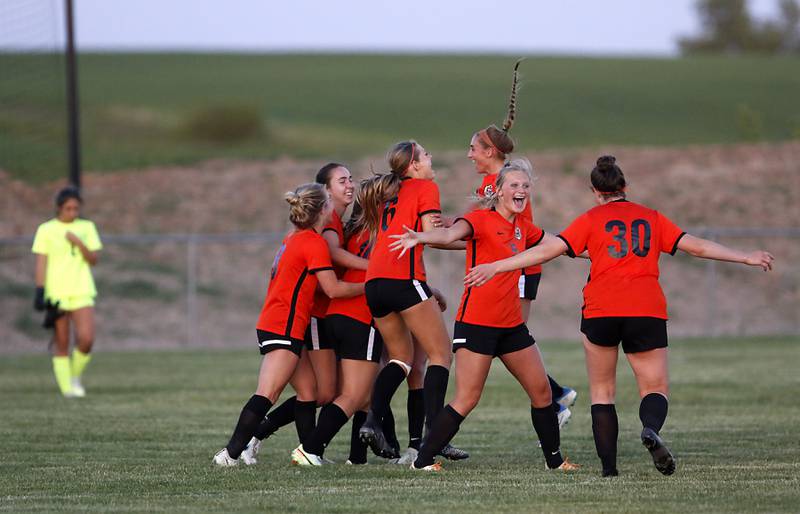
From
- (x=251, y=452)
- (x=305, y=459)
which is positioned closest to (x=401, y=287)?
(x=305, y=459)

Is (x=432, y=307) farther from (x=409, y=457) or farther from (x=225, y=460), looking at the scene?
(x=225, y=460)

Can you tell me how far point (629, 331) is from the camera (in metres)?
6.94

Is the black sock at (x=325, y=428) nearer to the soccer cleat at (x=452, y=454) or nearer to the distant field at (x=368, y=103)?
the soccer cleat at (x=452, y=454)

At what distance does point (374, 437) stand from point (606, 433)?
1.39 metres

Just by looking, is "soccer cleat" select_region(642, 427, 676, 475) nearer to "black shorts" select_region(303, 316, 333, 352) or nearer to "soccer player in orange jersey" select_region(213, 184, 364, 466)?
"soccer player in orange jersey" select_region(213, 184, 364, 466)

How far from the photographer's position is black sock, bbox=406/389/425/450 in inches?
320

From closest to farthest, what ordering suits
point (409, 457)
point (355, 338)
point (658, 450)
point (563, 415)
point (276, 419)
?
point (658, 450), point (355, 338), point (409, 457), point (276, 419), point (563, 415)

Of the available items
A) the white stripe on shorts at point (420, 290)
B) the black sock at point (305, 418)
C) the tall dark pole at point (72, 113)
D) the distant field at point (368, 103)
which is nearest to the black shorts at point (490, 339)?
the white stripe on shorts at point (420, 290)

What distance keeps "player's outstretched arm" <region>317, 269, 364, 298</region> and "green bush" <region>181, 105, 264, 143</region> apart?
37687 mm

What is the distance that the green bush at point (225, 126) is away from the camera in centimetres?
4519

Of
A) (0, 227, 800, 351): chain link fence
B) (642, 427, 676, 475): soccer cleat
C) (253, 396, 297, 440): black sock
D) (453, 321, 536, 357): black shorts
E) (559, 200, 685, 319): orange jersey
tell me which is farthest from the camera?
(0, 227, 800, 351): chain link fence

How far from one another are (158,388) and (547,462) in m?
7.49

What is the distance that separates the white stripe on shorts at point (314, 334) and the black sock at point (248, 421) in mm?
528

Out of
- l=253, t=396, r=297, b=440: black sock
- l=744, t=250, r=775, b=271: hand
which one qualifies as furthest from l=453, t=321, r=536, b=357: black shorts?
l=253, t=396, r=297, b=440: black sock
